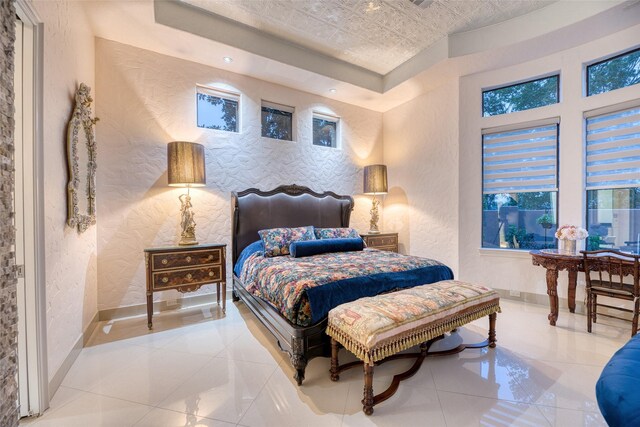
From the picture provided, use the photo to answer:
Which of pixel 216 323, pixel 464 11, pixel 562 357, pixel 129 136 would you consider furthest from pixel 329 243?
pixel 464 11

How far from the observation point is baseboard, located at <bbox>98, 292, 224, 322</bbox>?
9.93 ft

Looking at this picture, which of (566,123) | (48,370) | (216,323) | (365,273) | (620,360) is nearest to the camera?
(620,360)

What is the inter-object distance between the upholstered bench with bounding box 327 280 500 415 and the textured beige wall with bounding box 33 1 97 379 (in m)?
2.01

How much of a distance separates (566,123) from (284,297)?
400 cm

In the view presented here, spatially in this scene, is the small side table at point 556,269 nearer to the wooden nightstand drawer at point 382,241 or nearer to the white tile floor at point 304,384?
the white tile floor at point 304,384

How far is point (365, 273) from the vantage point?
2.34m

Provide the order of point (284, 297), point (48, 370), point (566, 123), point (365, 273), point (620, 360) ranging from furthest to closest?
1. point (566, 123)
2. point (365, 273)
3. point (284, 297)
4. point (48, 370)
5. point (620, 360)

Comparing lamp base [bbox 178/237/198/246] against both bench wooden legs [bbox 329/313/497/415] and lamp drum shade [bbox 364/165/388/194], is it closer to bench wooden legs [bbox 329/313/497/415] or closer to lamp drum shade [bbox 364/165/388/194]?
bench wooden legs [bbox 329/313/497/415]

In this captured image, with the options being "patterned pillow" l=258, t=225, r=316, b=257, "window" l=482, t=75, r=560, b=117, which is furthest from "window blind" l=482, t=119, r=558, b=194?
"patterned pillow" l=258, t=225, r=316, b=257

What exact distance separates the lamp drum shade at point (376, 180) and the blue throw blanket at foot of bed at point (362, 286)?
2.19 meters

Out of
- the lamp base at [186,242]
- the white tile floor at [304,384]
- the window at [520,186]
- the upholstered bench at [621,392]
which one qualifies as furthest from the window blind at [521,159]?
the lamp base at [186,242]

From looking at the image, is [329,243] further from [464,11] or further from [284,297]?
[464,11]

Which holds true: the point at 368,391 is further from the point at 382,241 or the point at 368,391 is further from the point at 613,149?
the point at 613,149

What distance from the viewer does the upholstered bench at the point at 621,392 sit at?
783 mm
